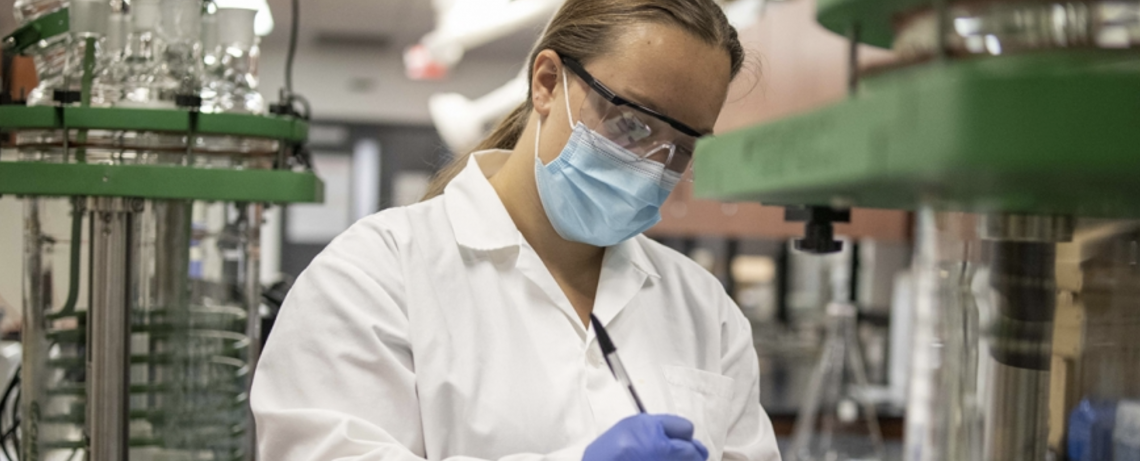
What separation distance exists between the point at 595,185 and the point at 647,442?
1.28 ft

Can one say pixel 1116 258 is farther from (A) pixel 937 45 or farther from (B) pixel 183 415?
(B) pixel 183 415

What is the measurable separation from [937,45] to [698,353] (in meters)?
0.87

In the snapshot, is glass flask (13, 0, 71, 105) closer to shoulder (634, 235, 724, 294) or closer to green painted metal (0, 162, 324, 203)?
green painted metal (0, 162, 324, 203)

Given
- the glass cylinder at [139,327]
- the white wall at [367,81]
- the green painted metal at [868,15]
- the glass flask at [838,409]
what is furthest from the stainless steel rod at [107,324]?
the white wall at [367,81]

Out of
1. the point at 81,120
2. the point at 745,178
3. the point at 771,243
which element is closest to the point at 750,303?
the point at 771,243

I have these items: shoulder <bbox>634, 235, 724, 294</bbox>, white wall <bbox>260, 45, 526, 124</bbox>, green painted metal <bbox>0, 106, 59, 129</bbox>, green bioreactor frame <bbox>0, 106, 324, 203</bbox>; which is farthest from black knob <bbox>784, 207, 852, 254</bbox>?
white wall <bbox>260, 45, 526, 124</bbox>

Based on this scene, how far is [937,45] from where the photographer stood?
47cm

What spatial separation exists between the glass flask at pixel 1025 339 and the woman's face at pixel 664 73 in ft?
1.92

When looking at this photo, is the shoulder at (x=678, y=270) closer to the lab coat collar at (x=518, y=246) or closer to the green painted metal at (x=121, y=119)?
the lab coat collar at (x=518, y=246)

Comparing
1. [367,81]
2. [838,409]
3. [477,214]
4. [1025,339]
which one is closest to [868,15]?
[1025,339]

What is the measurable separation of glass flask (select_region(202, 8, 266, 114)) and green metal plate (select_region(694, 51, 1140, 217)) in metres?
0.99

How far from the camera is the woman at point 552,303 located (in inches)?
41.2

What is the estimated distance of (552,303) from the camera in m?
1.21

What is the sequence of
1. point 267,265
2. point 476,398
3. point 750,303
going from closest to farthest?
point 476,398 → point 750,303 → point 267,265
